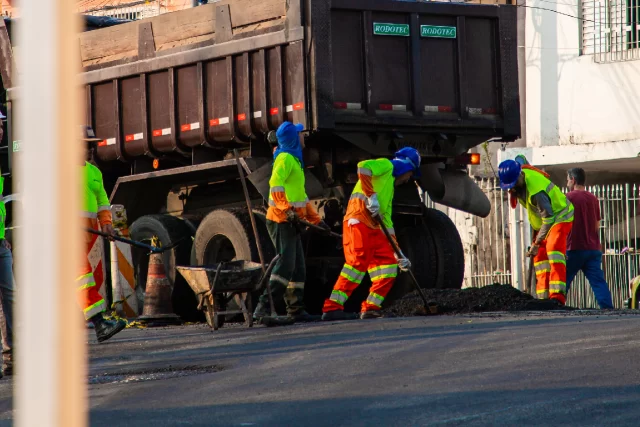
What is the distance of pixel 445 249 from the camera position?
12617 millimetres

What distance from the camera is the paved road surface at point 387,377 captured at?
17.9 ft

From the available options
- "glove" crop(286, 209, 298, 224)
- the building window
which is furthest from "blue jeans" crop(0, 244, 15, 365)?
the building window

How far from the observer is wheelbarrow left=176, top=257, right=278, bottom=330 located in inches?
414

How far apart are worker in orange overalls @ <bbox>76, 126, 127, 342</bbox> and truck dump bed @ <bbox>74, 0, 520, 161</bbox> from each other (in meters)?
1.64

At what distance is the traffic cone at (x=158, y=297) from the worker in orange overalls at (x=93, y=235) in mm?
1457

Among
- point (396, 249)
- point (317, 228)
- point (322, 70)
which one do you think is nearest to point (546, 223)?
point (396, 249)

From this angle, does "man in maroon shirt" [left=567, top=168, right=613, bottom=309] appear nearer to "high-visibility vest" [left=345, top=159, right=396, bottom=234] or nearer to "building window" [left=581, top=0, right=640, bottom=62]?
"high-visibility vest" [left=345, top=159, right=396, bottom=234]

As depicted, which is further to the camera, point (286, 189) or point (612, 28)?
point (612, 28)

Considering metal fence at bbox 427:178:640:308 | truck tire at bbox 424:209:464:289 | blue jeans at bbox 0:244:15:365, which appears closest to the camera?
blue jeans at bbox 0:244:15:365

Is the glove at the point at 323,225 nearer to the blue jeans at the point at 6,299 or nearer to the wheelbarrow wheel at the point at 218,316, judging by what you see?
the wheelbarrow wheel at the point at 218,316

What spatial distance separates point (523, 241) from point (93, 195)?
1024 centimetres

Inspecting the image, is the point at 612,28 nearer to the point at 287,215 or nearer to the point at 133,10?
the point at 287,215

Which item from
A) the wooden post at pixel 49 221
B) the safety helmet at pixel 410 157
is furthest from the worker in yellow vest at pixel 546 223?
the wooden post at pixel 49 221

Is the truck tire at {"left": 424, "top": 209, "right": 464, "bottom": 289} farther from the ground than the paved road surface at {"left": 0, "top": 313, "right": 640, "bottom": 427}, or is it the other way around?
the truck tire at {"left": 424, "top": 209, "right": 464, "bottom": 289}
